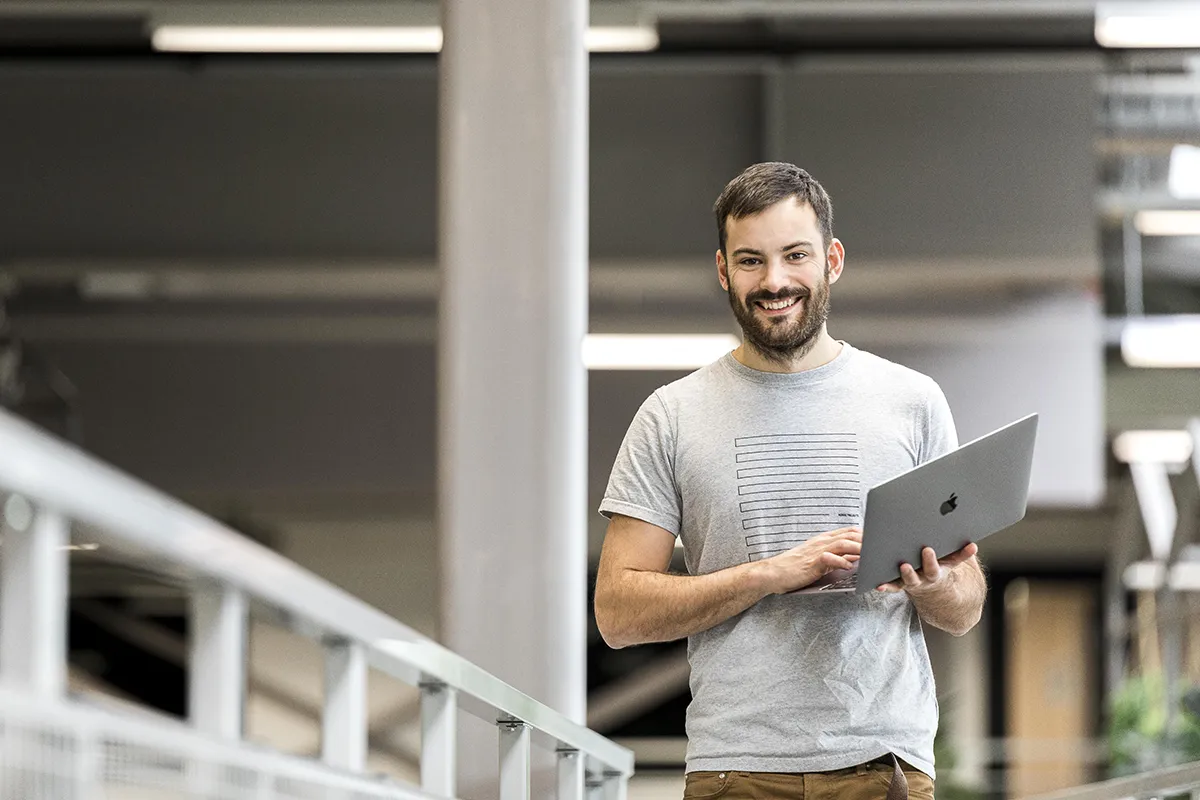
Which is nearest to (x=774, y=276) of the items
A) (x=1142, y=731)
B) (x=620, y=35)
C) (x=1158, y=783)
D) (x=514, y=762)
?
(x=514, y=762)

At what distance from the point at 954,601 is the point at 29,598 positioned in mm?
1420

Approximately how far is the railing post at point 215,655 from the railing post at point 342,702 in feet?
1.15

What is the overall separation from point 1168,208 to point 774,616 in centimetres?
555

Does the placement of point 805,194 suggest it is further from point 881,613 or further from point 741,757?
point 741,757

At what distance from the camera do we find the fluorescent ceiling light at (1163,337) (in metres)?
7.27

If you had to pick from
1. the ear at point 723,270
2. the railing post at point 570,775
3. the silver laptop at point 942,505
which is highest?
the ear at point 723,270

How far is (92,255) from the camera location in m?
6.56

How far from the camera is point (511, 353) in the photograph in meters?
3.10

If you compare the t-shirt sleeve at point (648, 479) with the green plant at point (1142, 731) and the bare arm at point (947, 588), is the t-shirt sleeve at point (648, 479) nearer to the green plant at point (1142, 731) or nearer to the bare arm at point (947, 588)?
the bare arm at point (947, 588)

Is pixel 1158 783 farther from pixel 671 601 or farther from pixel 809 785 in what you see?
pixel 671 601

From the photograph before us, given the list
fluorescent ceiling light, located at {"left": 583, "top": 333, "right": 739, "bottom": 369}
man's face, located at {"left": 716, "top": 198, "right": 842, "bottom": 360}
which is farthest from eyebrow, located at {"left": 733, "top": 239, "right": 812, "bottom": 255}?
fluorescent ceiling light, located at {"left": 583, "top": 333, "right": 739, "bottom": 369}

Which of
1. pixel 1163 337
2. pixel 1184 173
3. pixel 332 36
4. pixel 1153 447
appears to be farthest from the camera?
pixel 1153 447

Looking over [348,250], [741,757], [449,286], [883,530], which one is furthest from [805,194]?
[348,250]

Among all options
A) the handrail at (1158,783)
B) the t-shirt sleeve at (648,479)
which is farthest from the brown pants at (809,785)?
the handrail at (1158,783)
